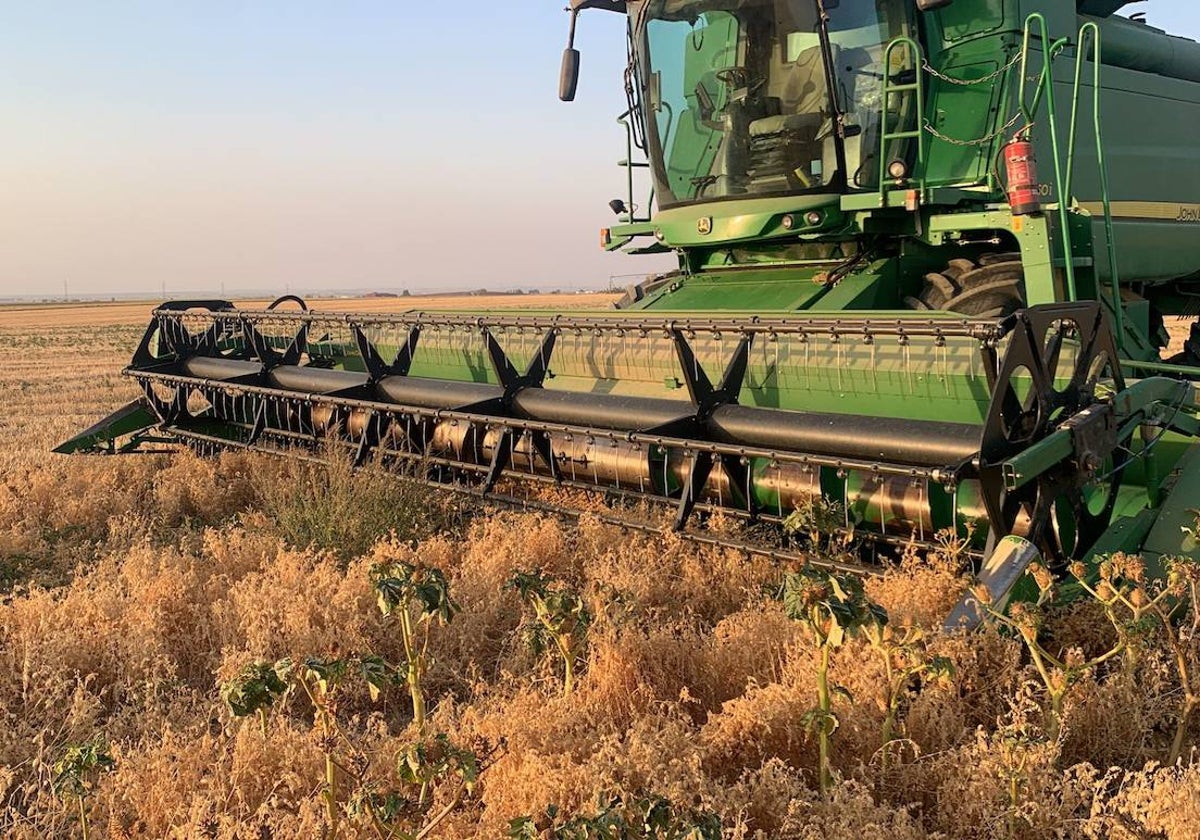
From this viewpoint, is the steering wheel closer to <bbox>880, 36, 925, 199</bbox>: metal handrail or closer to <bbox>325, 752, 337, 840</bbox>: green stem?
<bbox>880, 36, 925, 199</bbox>: metal handrail

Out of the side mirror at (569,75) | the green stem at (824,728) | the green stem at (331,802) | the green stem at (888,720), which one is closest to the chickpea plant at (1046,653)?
the green stem at (888,720)

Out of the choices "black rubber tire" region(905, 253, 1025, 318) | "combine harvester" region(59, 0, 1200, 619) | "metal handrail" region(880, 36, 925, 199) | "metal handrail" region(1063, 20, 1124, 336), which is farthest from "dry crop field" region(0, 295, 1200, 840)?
"metal handrail" region(880, 36, 925, 199)

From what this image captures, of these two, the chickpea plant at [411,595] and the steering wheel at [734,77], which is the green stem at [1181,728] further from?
the steering wheel at [734,77]

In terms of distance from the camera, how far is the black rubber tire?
420cm

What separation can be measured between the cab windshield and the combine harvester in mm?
15

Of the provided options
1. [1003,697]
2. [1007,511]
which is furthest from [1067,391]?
[1003,697]

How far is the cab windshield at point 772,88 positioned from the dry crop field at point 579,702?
231 cm

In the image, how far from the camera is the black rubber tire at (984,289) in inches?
165

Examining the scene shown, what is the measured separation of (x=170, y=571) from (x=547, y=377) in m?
2.05

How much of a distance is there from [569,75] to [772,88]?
1314mm

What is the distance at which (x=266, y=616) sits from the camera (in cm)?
320

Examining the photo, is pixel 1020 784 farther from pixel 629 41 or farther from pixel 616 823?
pixel 629 41

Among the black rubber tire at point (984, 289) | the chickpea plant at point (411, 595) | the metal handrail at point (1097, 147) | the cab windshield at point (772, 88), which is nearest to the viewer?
the chickpea plant at point (411, 595)

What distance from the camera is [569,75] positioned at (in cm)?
Result: 545
